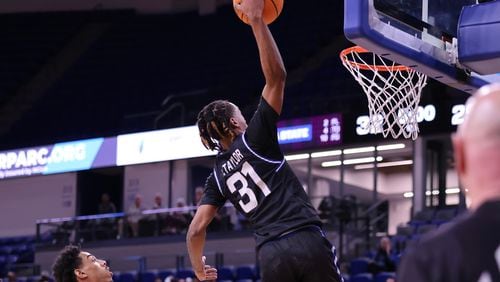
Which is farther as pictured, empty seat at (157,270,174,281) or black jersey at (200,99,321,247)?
empty seat at (157,270,174,281)

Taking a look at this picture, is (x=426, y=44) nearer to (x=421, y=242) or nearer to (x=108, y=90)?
(x=421, y=242)

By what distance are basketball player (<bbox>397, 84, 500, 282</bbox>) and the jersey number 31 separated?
2.38 m

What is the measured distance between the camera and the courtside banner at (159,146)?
18391mm

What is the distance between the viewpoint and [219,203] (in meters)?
4.44

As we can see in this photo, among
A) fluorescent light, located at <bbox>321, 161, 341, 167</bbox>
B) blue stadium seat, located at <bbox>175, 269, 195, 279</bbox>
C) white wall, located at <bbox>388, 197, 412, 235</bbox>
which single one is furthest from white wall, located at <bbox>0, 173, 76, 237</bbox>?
white wall, located at <bbox>388, 197, 412, 235</bbox>

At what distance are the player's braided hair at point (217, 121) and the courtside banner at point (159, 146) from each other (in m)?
13.7

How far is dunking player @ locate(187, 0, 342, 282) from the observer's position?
4070 millimetres

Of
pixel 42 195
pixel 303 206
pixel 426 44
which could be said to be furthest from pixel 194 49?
pixel 303 206

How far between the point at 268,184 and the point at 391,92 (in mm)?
2458

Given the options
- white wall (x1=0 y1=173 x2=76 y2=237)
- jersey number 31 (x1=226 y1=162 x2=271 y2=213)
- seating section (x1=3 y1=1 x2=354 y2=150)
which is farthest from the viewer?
white wall (x1=0 y1=173 x2=76 y2=237)

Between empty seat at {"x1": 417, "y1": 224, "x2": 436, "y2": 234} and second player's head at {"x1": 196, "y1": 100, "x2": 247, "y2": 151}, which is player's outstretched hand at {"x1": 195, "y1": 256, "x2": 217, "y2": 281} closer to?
second player's head at {"x1": 196, "y1": 100, "x2": 247, "y2": 151}

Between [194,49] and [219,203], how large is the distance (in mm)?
18751

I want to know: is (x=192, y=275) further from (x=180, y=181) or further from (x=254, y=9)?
(x=254, y=9)

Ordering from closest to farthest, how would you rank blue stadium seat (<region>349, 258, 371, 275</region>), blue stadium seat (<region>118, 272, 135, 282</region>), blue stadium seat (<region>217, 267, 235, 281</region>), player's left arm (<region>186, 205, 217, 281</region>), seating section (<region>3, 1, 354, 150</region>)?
1. player's left arm (<region>186, 205, 217, 281</region>)
2. blue stadium seat (<region>349, 258, 371, 275</region>)
3. blue stadium seat (<region>217, 267, 235, 281</region>)
4. blue stadium seat (<region>118, 272, 135, 282</region>)
5. seating section (<region>3, 1, 354, 150</region>)
